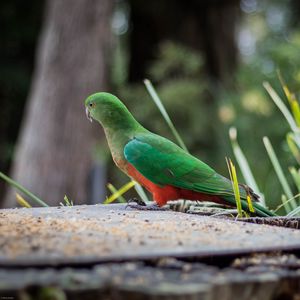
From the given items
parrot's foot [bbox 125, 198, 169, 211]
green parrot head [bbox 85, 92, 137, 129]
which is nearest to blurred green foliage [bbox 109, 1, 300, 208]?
green parrot head [bbox 85, 92, 137, 129]

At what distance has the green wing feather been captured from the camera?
3260 mm

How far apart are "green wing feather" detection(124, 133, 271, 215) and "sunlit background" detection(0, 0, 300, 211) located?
3.41 metres

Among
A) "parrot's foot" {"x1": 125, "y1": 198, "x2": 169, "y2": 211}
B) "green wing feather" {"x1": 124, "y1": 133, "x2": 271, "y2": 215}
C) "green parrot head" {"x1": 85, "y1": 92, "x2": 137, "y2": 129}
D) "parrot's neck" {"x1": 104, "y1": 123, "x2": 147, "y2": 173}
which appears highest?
"green parrot head" {"x1": 85, "y1": 92, "x2": 137, "y2": 129}

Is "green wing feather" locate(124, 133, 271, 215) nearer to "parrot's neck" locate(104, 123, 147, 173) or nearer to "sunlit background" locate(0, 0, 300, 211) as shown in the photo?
"parrot's neck" locate(104, 123, 147, 173)

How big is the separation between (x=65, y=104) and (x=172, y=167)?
19.6ft

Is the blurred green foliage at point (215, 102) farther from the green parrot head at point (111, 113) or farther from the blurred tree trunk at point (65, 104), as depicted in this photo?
the green parrot head at point (111, 113)

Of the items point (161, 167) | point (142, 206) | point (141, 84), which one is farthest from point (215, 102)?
point (142, 206)

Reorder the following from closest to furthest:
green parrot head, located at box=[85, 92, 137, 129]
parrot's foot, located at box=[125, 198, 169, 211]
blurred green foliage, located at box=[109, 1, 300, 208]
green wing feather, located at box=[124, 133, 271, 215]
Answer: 1. parrot's foot, located at box=[125, 198, 169, 211]
2. green wing feather, located at box=[124, 133, 271, 215]
3. green parrot head, located at box=[85, 92, 137, 129]
4. blurred green foliage, located at box=[109, 1, 300, 208]

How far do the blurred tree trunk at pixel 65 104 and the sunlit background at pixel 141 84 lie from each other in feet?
0.05

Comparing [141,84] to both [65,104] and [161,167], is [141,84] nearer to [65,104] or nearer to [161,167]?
[65,104]

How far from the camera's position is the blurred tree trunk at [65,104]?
903 cm

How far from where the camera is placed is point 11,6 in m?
11.1

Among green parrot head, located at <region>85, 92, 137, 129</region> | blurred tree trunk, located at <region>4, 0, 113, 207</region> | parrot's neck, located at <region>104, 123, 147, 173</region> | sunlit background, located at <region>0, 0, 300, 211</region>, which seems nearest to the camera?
parrot's neck, located at <region>104, 123, 147, 173</region>

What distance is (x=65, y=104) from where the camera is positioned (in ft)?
30.1
